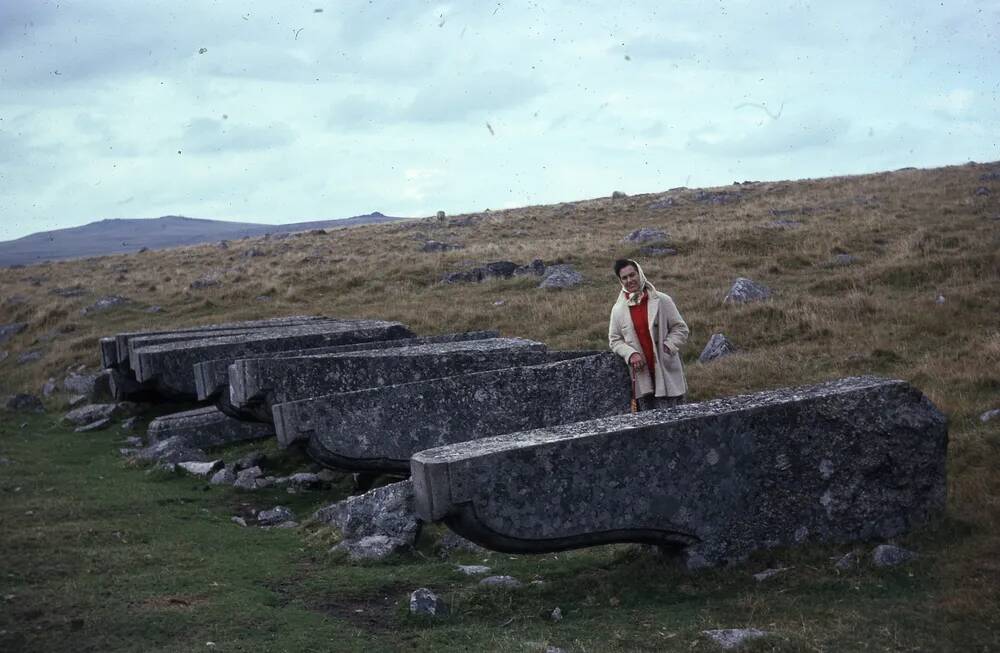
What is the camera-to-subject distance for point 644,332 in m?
7.60

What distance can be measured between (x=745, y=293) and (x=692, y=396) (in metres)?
4.93

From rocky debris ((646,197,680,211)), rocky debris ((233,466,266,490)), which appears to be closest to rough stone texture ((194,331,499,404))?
rocky debris ((233,466,266,490))

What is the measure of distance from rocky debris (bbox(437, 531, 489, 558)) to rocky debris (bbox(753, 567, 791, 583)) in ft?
6.62

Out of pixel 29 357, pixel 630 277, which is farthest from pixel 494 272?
pixel 630 277

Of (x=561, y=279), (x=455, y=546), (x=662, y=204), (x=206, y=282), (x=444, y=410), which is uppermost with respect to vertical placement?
(x=662, y=204)

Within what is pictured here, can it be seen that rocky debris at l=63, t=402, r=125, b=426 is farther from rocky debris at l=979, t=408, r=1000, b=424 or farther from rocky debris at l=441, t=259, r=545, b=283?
rocky debris at l=979, t=408, r=1000, b=424

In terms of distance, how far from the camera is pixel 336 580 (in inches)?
252

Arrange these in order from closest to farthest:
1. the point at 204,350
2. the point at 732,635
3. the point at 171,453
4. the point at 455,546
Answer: the point at 732,635, the point at 455,546, the point at 171,453, the point at 204,350

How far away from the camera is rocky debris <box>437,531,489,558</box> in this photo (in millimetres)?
6871

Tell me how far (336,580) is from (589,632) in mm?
2063

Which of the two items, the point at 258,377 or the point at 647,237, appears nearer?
the point at 258,377

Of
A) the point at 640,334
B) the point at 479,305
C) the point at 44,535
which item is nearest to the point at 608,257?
the point at 479,305

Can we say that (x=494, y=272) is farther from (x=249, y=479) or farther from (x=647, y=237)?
(x=249, y=479)

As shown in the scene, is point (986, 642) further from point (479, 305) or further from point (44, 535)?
point (479, 305)
